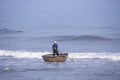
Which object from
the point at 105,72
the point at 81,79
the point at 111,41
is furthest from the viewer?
the point at 111,41

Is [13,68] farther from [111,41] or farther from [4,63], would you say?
[111,41]

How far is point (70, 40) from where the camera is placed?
55.1 m

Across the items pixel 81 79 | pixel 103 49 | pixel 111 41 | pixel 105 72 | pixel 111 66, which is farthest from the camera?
pixel 111 41

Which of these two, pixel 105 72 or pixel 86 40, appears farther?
pixel 86 40

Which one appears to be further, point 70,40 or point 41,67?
point 70,40

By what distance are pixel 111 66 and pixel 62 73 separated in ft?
13.4

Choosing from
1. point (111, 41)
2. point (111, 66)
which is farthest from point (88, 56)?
point (111, 41)

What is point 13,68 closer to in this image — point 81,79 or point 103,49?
point 81,79

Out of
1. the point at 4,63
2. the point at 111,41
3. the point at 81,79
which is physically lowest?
the point at 81,79

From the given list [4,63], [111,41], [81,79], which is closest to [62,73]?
[81,79]

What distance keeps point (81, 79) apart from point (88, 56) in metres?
9.12

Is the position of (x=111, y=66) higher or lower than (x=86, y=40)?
lower

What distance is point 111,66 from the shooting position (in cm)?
3178

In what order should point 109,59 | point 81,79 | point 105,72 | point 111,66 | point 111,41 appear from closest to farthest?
point 81,79 → point 105,72 → point 111,66 → point 109,59 → point 111,41
